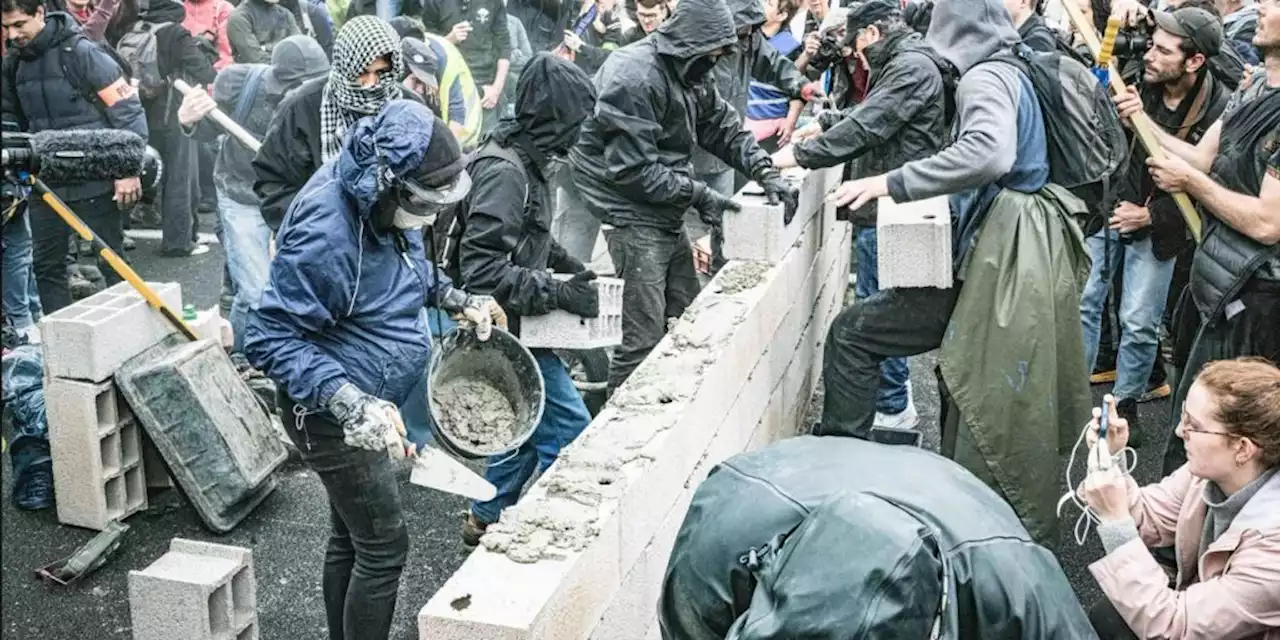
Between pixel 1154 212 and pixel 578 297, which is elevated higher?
pixel 1154 212

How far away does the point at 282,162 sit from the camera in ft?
18.8

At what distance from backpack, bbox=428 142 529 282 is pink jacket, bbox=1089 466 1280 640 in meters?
2.71

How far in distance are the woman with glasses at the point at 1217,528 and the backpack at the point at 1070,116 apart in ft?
5.24

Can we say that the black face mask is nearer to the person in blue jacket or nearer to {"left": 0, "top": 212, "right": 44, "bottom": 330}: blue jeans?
the person in blue jacket

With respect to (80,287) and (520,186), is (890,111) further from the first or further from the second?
(80,287)

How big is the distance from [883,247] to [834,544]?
3.15m

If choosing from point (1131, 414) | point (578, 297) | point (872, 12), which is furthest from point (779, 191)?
point (1131, 414)

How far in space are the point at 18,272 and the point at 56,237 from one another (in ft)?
1.80

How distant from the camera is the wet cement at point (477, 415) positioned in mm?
4527

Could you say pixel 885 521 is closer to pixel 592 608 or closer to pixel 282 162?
pixel 592 608

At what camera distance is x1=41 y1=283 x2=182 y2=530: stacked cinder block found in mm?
5523

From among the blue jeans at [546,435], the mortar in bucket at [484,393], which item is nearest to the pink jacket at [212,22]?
the blue jeans at [546,435]

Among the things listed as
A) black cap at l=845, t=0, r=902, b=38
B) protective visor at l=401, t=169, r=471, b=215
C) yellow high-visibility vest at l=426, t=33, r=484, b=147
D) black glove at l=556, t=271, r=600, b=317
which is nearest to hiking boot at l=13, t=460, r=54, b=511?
black glove at l=556, t=271, r=600, b=317

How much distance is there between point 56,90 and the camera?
671cm
